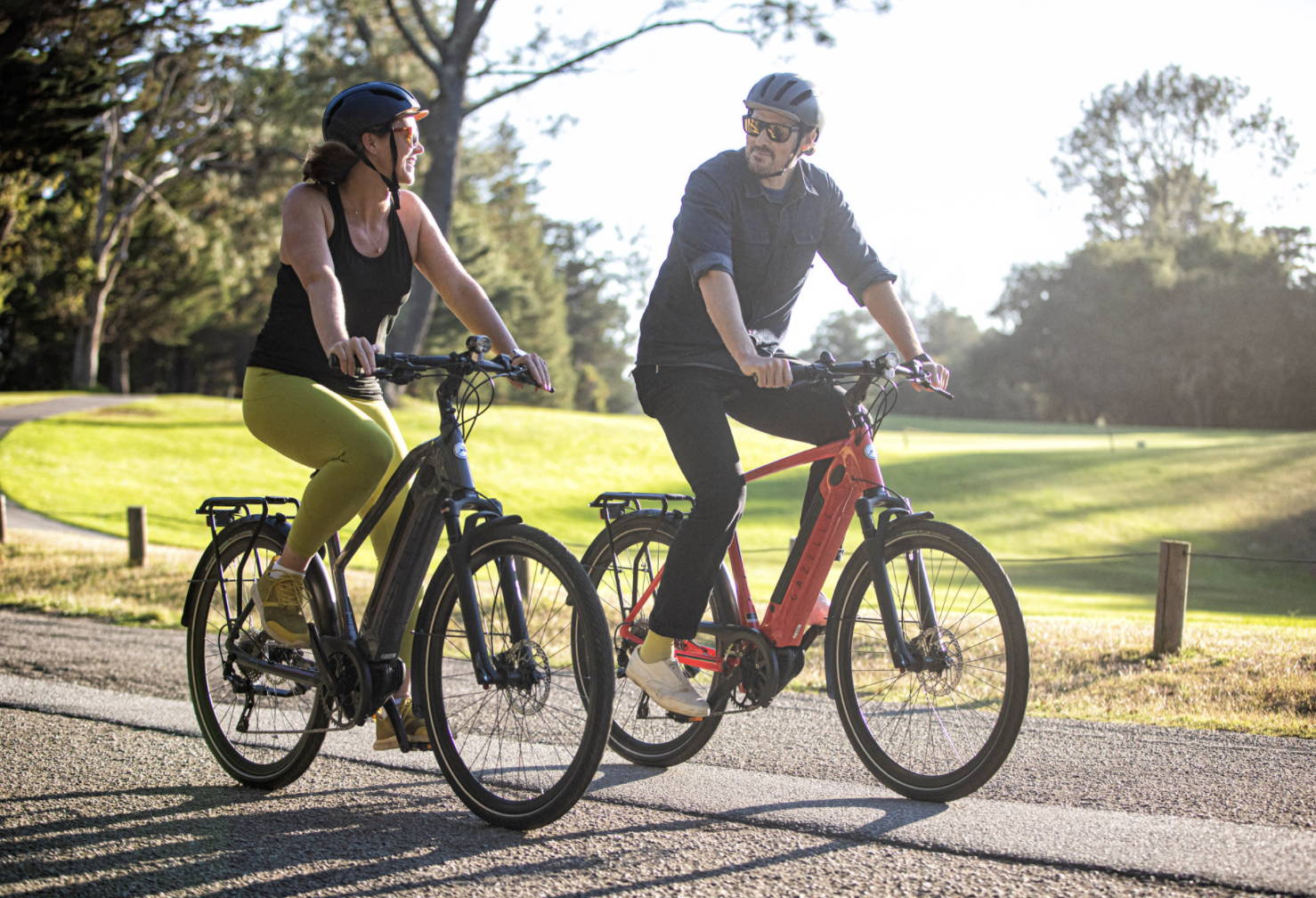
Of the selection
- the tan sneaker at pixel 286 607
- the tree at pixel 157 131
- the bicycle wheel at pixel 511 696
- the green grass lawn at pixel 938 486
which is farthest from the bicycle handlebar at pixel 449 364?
the tree at pixel 157 131

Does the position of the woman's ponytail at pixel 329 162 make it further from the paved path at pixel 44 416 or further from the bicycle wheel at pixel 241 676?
the paved path at pixel 44 416

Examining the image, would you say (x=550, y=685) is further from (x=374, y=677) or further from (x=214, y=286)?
(x=214, y=286)

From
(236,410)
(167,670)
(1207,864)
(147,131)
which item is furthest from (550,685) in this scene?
(147,131)

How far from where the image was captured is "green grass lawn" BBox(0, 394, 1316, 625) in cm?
1756

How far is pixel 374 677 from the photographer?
12.3 ft

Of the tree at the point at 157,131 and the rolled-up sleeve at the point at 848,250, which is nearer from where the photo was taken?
the rolled-up sleeve at the point at 848,250

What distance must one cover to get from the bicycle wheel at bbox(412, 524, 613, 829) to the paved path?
12944mm

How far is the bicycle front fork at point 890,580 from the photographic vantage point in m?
3.75

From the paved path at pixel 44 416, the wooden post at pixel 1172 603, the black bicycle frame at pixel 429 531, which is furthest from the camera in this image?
the paved path at pixel 44 416

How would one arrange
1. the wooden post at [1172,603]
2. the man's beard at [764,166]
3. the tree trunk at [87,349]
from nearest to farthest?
the man's beard at [764,166]
the wooden post at [1172,603]
the tree trunk at [87,349]

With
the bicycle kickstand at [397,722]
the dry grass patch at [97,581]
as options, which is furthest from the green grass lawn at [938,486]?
the bicycle kickstand at [397,722]

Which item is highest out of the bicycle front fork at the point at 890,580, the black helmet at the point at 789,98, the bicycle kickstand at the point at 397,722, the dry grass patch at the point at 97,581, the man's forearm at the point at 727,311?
the black helmet at the point at 789,98

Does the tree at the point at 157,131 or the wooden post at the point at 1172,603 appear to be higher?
the tree at the point at 157,131

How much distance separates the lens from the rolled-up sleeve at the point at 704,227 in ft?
13.2
